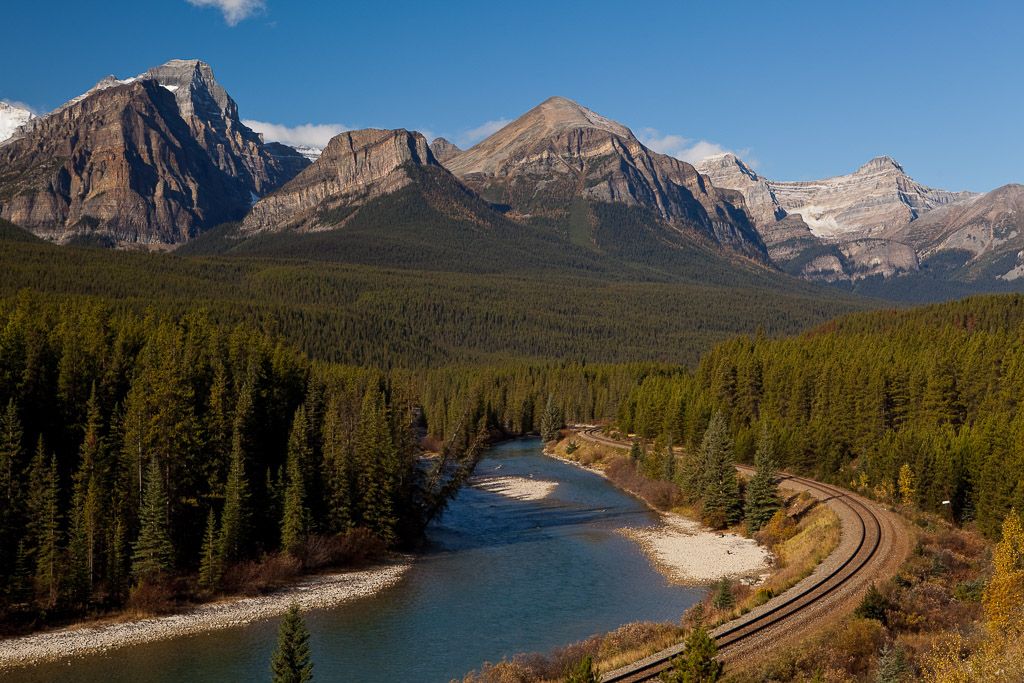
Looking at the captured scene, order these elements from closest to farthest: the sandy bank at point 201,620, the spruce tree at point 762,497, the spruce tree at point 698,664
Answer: the spruce tree at point 698,664, the sandy bank at point 201,620, the spruce tree at point 762,497

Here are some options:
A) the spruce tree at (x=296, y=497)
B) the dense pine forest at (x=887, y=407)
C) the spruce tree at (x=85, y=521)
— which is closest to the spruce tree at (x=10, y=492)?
the spruce tree at (x=85, y=521)

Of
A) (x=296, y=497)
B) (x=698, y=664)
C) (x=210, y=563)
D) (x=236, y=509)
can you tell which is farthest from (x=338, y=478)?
(x=698, y=664)

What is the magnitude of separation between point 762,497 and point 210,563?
160ft

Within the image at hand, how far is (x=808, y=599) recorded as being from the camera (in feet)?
148

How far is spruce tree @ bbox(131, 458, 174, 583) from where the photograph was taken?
53406 millimetres

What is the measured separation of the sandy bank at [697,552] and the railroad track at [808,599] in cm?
741

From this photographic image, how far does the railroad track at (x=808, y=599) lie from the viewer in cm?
3638

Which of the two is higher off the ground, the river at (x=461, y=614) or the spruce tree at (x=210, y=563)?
the spruce tree at (x=210, y=563)

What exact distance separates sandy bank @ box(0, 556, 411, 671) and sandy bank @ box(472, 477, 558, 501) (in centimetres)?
3243

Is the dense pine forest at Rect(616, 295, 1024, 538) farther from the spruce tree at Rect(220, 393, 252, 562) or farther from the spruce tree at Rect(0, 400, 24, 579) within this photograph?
the spruce tree at Rect(0, 400, 24, 579)

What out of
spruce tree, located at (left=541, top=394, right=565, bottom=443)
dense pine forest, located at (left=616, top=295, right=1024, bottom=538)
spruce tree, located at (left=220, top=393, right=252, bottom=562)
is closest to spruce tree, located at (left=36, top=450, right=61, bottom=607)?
spruce tree, located at (left=220, top=393, right=252, bottom=562)

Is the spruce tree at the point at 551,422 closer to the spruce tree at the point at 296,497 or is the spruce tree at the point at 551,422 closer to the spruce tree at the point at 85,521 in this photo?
the spruce tree at the point at 296,497

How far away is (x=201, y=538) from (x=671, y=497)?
50211 millimetres

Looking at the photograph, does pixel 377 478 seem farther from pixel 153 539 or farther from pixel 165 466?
pixel 153 539
